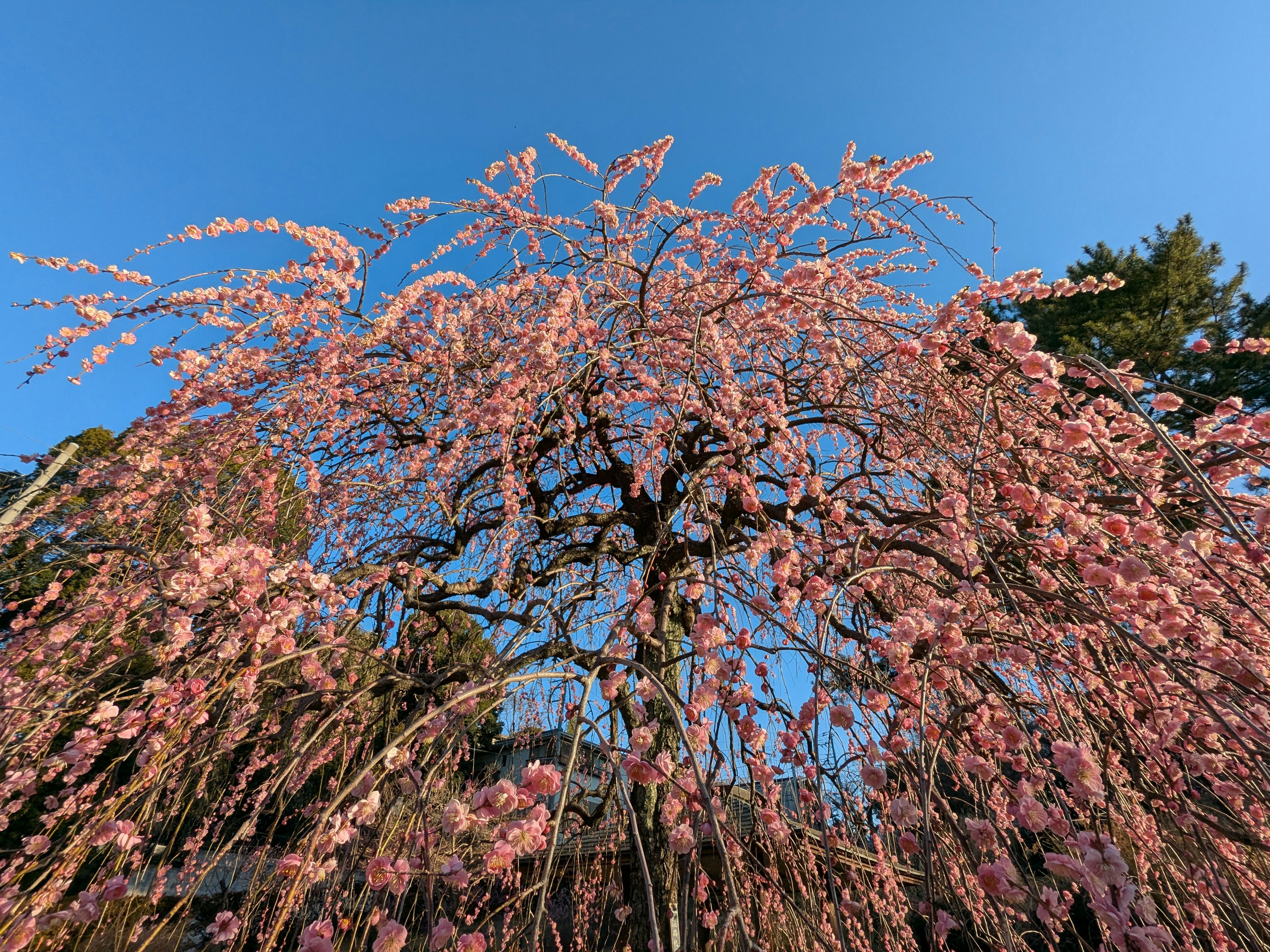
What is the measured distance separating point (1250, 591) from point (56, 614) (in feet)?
15.5

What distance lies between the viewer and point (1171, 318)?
989 cm

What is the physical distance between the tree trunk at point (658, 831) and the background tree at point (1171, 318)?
30.9 ft

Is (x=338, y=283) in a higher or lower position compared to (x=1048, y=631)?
higher

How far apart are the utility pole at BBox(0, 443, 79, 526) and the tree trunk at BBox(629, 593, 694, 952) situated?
2.67m

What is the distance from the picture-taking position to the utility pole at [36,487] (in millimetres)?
2406

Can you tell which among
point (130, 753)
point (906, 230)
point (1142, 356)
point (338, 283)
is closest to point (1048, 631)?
point (906, 230)

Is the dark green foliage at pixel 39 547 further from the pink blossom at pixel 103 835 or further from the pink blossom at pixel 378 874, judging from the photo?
the pink blossom at pixel 378 874

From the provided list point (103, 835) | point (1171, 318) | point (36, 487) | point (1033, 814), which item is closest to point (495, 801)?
point (103, 835)

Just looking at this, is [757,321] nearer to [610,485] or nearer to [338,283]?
[610,485]

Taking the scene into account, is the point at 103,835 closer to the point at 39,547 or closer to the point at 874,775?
the point at 39,547

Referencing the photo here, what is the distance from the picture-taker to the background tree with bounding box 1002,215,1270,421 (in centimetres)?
940

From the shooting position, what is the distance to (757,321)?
11.7 feet

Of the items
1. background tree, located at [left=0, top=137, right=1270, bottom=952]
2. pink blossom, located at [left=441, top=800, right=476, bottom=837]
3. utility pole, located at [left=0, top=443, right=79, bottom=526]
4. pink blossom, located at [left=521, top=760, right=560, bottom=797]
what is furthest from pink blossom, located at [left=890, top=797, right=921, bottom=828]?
utility pole, located at [left=0, top=443, right=79, bottom=526]

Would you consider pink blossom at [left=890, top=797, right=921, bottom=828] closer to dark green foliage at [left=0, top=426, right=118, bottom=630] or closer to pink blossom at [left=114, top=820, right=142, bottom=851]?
pink blossom at [left=114, top=820, right=142, bottom=851]
